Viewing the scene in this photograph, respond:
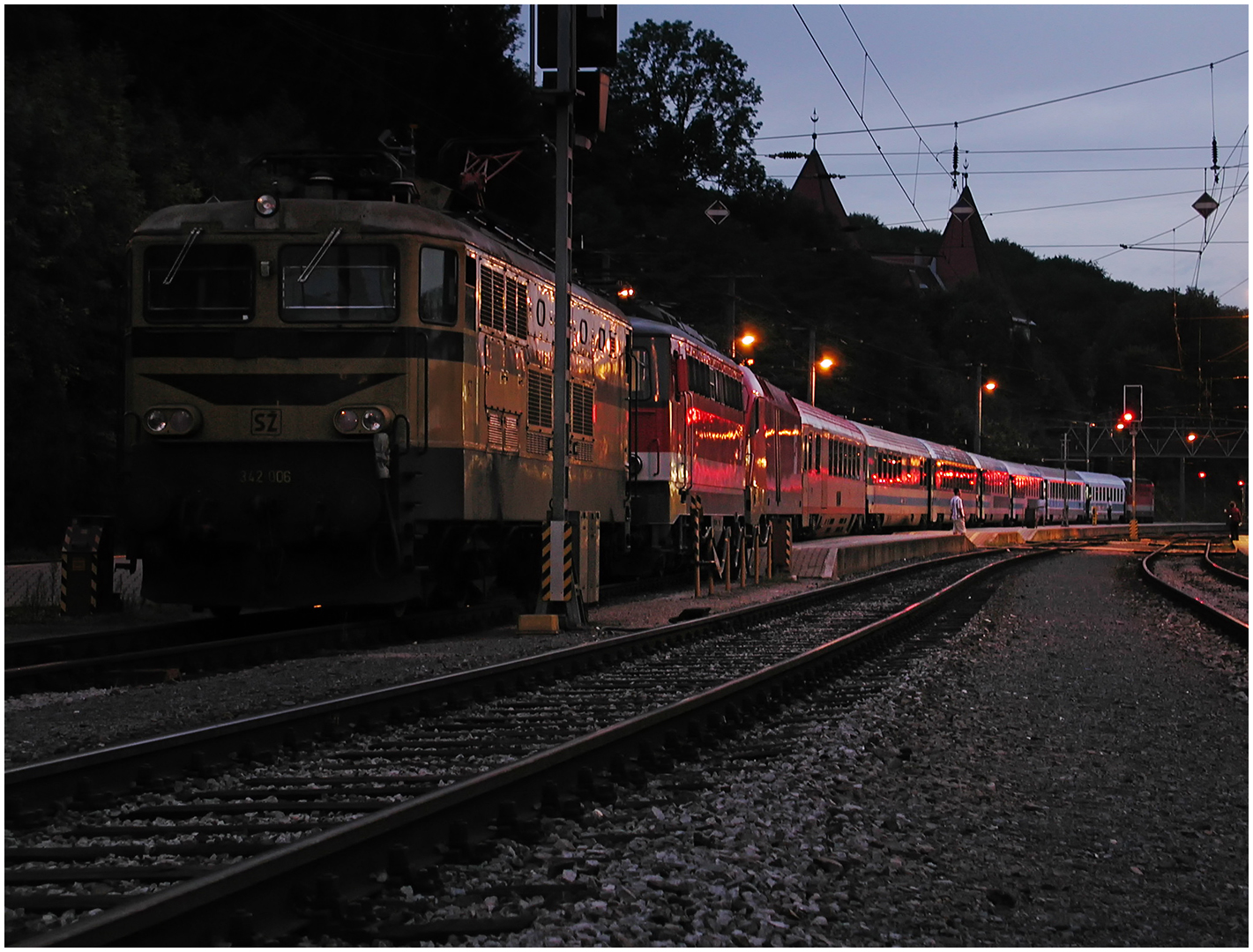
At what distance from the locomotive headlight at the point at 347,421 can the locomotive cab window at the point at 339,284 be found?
0.87 m

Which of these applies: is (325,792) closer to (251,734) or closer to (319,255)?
(251,734)

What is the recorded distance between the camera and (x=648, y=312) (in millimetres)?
22844

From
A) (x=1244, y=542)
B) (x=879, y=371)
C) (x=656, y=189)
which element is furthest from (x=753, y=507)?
(x=879, y=371)

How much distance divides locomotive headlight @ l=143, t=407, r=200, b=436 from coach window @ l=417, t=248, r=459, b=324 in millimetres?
2253

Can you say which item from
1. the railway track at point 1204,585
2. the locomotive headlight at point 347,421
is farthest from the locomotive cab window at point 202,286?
the railway track at point 1204,585

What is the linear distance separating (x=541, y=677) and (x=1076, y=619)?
418 inches

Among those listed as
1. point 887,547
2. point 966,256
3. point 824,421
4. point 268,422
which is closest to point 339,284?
point 268,422

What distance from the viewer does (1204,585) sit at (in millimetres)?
28578

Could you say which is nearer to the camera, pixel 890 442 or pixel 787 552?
pixel 787 552

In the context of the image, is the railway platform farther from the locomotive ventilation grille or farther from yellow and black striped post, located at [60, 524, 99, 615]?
yellow and black striped post, located at [60, 524, 99, 615]

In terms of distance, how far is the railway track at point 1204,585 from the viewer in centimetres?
1867

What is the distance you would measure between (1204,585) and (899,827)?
24.4 metres

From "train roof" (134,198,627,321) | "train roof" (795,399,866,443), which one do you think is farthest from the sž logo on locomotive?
"train roof" (795,399,866,443)

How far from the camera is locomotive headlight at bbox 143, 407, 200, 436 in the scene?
1298 cm
